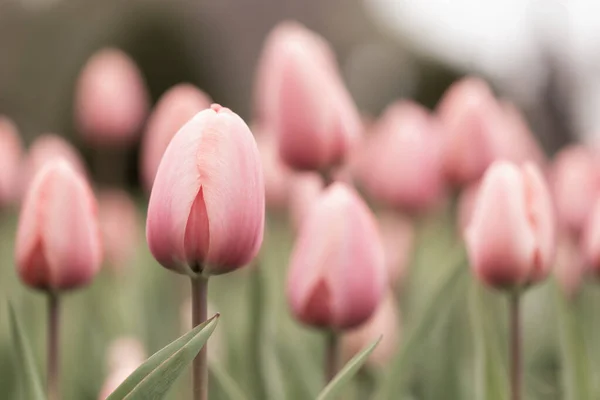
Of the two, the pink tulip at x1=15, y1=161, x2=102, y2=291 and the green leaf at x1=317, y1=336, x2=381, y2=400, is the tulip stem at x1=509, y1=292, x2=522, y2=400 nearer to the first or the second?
the green leaf at x1=317, y1=336, x2=381, y2=400

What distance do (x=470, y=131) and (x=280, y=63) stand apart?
48cm

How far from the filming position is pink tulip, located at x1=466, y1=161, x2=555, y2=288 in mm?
1216

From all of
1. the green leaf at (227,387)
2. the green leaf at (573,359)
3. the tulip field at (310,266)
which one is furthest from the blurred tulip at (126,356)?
the green leaf at (573,359)

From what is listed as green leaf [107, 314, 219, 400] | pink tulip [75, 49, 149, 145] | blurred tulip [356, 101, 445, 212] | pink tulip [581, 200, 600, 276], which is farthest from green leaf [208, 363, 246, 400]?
pink tulip [75, 49, 149, 145]

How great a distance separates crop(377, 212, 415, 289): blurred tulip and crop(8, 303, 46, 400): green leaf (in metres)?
1.32

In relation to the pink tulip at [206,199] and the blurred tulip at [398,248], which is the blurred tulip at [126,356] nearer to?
the pink tulip at [206,199]

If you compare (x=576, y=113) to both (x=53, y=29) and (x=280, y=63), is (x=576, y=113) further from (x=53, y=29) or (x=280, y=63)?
(x=280, y=63)

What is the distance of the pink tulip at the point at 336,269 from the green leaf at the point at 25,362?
Answer: 364 mm

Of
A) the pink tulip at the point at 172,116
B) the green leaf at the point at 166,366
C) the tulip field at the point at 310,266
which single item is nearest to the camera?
the green leaf at the point at 166,366

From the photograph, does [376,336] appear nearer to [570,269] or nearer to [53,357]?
[53,357]

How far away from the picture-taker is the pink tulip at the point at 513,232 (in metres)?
1.22

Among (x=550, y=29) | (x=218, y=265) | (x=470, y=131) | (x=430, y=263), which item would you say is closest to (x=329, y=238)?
(x=218, y=265)

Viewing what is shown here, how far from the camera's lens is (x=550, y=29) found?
255 inches

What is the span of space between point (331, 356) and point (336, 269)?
0.48ft
